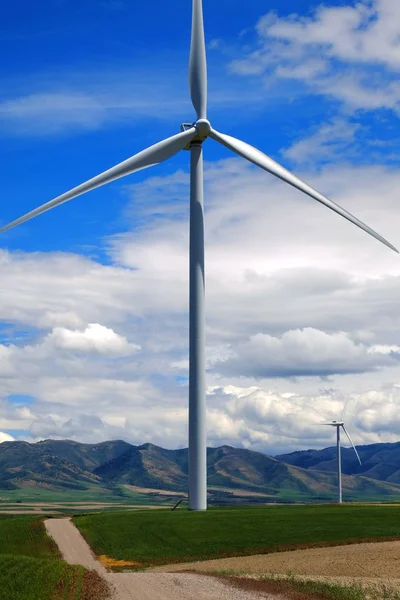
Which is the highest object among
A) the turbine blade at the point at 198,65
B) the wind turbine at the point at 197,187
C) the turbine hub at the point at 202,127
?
the turbine blade at the point at 198,65

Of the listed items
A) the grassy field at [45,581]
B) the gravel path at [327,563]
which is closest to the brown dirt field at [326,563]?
the gravel path at [327,563]

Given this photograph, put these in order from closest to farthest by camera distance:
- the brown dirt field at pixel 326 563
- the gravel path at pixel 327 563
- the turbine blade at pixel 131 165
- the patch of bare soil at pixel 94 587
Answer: the patch of bare soil at pixel 94 587 < the brown dirt field at pixel 326 563 < the gravel path at pixel 327 563 < the turbine blade at pixel 131 165

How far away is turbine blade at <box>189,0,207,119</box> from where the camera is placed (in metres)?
91.2

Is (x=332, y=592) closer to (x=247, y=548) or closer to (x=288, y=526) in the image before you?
(x=247, y=548)

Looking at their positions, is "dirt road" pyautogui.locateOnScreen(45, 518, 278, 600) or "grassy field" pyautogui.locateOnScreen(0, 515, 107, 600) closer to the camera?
"dirt road" pyautogui.locateOnScreen(45, 518, 278, 600)

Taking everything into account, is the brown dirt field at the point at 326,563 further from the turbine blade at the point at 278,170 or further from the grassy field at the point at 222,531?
the turbine blade at the point at 278,170

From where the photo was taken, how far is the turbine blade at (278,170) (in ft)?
281

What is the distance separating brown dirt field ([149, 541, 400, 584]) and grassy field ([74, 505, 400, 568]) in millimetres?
3065

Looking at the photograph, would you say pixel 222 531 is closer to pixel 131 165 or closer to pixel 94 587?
pixel 94 587

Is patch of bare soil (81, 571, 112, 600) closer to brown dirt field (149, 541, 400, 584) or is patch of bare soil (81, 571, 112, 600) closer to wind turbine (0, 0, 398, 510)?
brown dirt field (149, 541, 400, 584)

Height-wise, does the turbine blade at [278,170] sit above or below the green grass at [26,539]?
above

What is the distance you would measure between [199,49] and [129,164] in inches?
690

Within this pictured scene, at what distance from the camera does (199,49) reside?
303 feet

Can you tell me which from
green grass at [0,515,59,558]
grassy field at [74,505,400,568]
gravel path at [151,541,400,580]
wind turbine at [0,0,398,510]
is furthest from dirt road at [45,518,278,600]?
wind turbine at [0,0,398,510]
